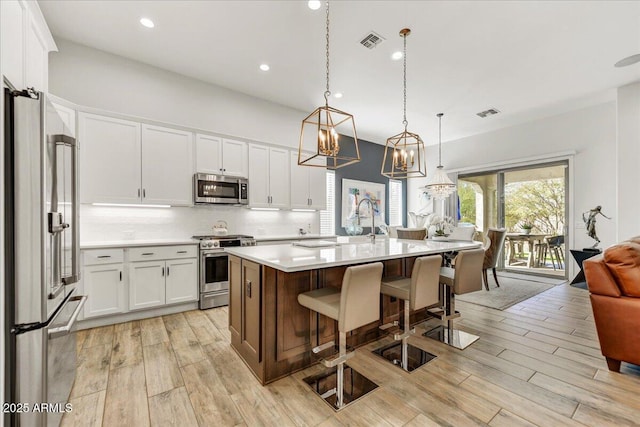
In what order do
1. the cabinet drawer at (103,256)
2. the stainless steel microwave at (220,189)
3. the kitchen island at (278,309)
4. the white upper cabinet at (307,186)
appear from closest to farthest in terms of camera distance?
the kitchen island at (278,309), the cabinet drawer at (103,256), the stainless steel microwave at (220,189), the white upper cabinet at (307,186)

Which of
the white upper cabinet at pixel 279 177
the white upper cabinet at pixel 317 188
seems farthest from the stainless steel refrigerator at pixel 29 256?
the white upper cabinet at pixel 317 188

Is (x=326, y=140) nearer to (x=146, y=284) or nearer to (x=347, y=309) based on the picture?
(x=347, y=309)

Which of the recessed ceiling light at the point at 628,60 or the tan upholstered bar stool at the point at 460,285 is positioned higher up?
the recessed ceiling light at the point at 628,60

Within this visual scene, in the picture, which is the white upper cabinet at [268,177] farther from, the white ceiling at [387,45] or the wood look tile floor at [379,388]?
the wood look tile floor at [379,388]

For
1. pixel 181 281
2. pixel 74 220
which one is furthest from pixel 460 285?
pixel 181 281

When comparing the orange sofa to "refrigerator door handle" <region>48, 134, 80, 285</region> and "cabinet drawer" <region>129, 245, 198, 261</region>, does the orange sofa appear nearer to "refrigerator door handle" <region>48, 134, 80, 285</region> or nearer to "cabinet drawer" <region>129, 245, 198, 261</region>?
"refrigerator door handle" <region>48, 134, 80, 285</region>

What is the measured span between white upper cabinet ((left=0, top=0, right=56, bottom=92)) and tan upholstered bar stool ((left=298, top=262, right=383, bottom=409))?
2.03 metres

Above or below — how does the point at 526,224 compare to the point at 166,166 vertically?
below

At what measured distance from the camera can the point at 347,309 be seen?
1.71 m

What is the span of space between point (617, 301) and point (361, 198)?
470 centimetres

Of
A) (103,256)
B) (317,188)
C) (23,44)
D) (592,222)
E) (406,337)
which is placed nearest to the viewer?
(23,44)

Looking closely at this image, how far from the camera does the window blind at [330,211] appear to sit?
6.00m

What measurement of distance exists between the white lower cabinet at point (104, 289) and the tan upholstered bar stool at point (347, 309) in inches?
96.1

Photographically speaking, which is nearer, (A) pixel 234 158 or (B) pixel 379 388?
(B) pixel 379 388
